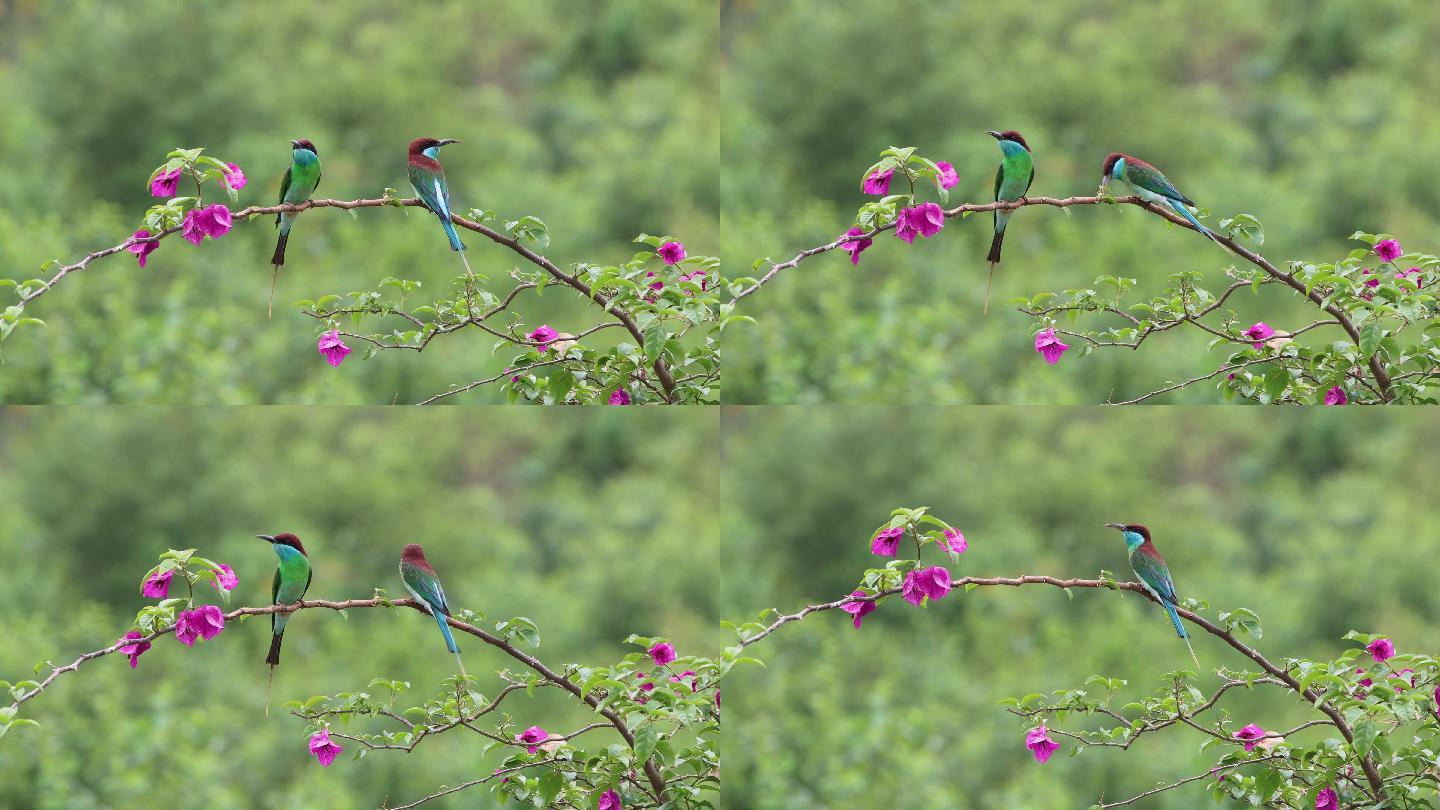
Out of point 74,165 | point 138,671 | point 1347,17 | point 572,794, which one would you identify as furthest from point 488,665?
point 1347,17

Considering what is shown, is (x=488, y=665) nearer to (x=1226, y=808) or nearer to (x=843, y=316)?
(x=843, y=316)

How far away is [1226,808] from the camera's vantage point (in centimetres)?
Answer: 397

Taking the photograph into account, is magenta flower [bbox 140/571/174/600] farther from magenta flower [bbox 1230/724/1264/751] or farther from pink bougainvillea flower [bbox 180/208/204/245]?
magenta flower [bbox 1230/724/1264/751]

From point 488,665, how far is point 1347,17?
118 inches

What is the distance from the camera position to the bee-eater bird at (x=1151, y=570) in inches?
129

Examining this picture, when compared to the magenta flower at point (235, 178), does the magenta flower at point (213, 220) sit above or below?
below

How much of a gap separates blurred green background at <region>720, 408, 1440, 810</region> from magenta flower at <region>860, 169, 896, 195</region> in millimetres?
907

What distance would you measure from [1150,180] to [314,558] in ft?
7.72

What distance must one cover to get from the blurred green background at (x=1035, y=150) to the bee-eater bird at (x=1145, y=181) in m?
0.54

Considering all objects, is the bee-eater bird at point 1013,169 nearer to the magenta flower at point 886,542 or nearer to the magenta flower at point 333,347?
the magenta flower at point 886,542

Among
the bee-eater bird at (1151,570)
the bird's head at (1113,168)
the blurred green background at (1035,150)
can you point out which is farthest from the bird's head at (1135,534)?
the bird's head at (1113,168)

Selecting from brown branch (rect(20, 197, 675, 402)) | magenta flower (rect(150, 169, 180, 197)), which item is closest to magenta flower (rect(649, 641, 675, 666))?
brown branch (rect(20, 197, 675, 402))

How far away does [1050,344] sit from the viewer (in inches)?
149

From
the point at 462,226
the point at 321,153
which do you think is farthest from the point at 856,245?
the point at 321,153
